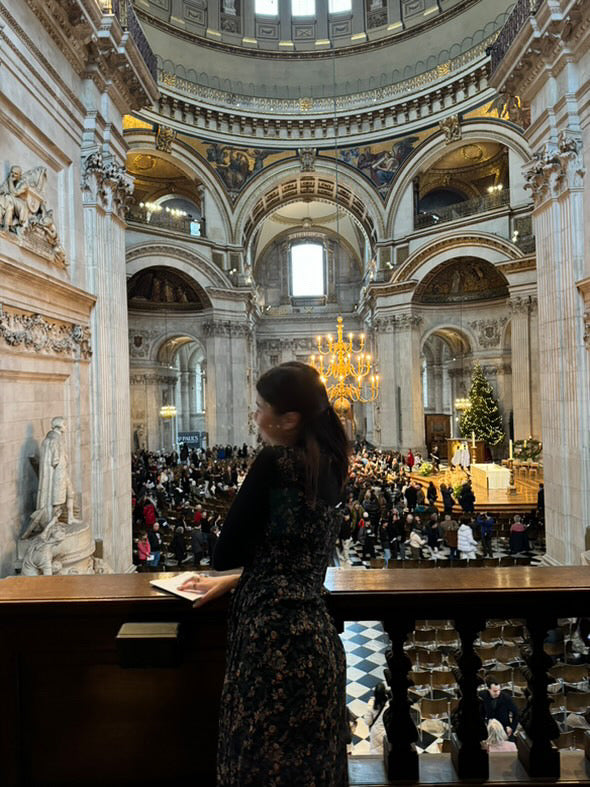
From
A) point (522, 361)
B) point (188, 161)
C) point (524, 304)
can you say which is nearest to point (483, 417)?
point (522, 361)

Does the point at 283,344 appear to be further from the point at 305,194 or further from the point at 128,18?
the point at 128,18

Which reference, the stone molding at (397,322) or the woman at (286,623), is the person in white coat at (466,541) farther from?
the stone molding at (397,322)

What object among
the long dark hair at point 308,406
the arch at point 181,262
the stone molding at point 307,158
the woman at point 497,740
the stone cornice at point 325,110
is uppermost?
the stone cornice at point 325,110

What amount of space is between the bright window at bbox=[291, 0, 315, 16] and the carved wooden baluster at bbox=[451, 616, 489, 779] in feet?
105

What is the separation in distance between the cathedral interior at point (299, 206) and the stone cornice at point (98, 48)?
0.04 m

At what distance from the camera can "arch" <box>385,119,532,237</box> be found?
20.9 m

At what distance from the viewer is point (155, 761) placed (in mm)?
1953

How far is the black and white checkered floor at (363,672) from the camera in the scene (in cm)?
542

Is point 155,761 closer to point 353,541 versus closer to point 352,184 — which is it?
point 353,541

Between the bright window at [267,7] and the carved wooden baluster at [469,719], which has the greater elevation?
the bright window at [267,7]

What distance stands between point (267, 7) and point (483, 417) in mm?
22801

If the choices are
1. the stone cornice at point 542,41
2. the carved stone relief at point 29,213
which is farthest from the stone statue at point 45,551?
Result: the stone cornice at point 542,41

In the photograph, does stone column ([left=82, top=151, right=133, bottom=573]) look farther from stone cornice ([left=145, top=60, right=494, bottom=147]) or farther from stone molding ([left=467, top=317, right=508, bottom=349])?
stone molding ([left=467, top=317, right=508, bottom=349])

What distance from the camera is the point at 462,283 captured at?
86.8 ft
